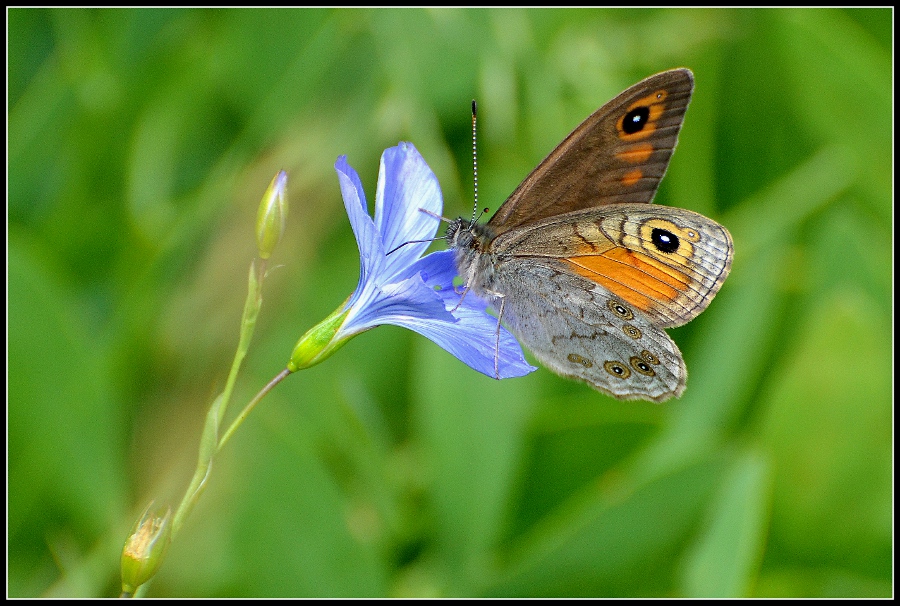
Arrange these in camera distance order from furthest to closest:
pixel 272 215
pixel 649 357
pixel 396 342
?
pixel 396 342
pixel 649 357
pixel 272 215

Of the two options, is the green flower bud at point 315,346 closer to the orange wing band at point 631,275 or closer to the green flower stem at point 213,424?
the green flower stem at point 213,424

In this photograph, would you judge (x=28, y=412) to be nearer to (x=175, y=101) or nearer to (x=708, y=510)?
(x=175, y=101)

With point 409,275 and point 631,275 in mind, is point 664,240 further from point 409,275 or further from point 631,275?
point 409,275

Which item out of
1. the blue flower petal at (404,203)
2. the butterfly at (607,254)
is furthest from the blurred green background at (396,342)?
the blue flower petal at (404,203)

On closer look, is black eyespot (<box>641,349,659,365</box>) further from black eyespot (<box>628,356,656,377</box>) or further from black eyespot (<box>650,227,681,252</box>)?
black eyespot (<box>650,227,681,252</box>)

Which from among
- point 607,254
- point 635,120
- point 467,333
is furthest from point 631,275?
point 467,333
